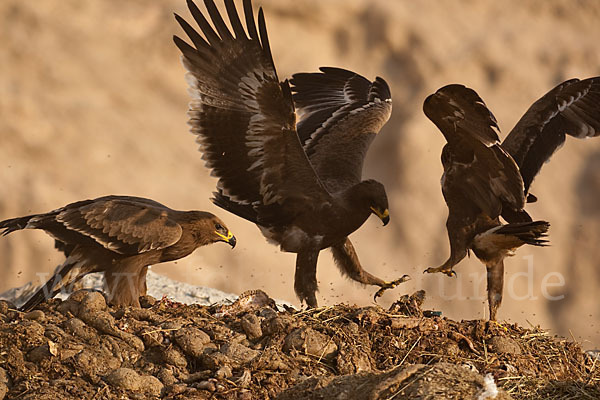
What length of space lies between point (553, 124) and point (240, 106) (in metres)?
2.67

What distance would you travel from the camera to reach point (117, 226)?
6.16 metres

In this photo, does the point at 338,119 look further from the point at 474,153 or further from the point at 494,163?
the point at 494,163

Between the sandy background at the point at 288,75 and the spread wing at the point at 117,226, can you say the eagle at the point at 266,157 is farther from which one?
the sandy background at the point at 288,75

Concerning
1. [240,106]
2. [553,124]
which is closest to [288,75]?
[553,124]

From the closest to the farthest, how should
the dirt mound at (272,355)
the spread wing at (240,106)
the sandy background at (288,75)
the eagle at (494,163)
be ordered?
the dirt mound at (272,355), the eagle at (494,163), the spread wing at (240,106), the sandy background at (288,75)

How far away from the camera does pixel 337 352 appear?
5121 mm

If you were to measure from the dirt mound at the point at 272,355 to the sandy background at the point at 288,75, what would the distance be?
22.2 feet

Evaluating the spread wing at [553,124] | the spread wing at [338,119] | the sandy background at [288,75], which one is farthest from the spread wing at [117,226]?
the sandy background at [288,75]

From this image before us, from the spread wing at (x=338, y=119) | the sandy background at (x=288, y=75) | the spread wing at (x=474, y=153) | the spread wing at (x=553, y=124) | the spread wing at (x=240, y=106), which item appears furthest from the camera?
the sandy background at (x=288, y=75)

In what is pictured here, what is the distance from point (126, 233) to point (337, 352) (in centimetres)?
190

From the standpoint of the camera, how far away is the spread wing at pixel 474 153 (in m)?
5.99

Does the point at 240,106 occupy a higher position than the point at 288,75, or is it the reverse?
the point at 288,75

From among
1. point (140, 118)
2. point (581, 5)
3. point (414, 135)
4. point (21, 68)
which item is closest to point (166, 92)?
point (140, 118)

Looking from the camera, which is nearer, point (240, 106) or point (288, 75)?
point (240, 106)
